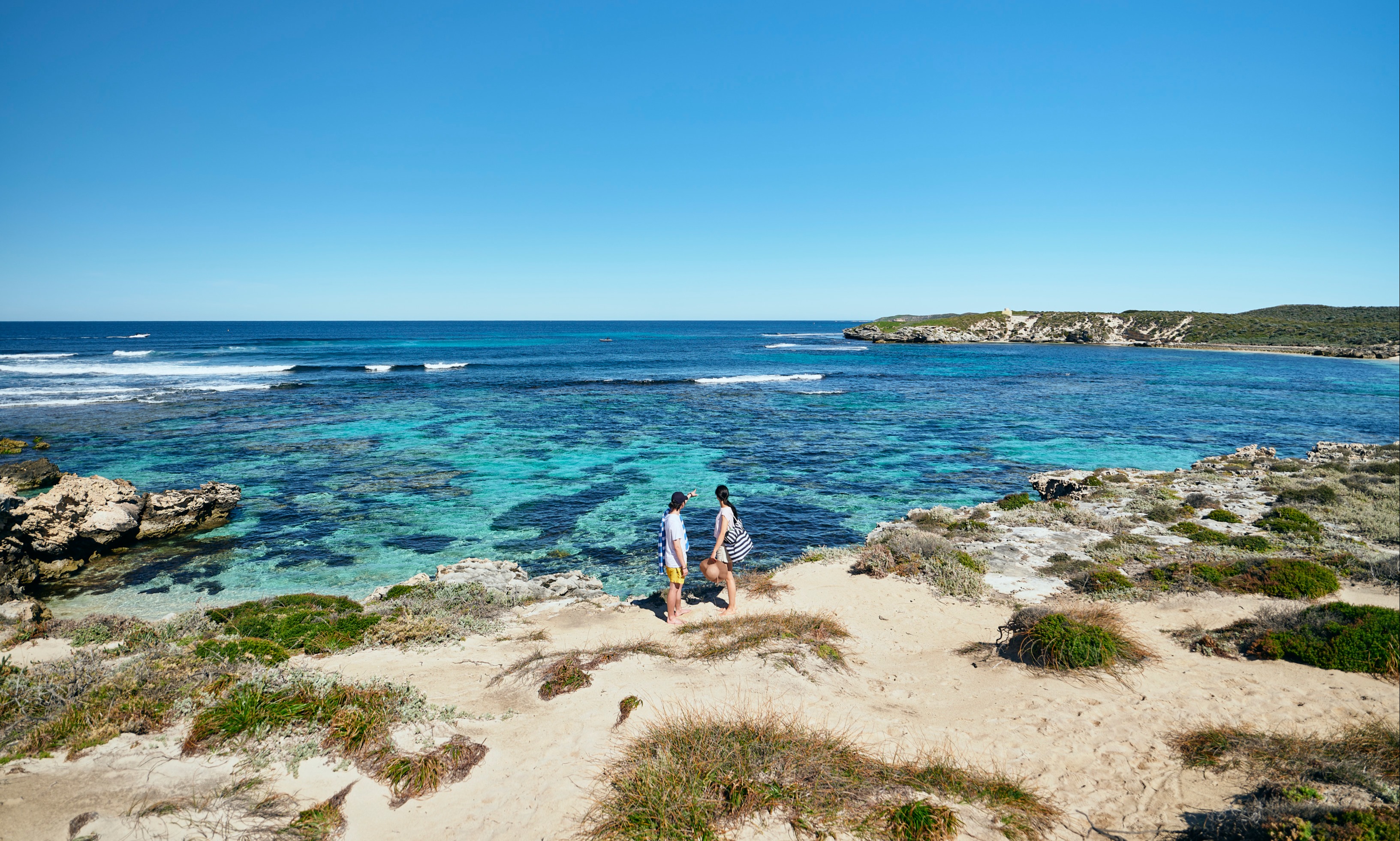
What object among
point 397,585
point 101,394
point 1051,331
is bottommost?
point 397,585

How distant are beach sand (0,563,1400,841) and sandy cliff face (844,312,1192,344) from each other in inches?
4612

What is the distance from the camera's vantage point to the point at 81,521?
1505 centimetres

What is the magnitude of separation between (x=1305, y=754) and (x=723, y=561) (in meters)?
7.28

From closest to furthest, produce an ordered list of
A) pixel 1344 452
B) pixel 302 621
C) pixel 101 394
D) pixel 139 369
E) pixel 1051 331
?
pixel 302 621 < pixel 1344 452 < pixel 101 394 < pixel 139 369 < pixel 1051 331

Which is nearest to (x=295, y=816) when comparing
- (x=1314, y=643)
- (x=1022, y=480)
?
(x=1314, y=643)

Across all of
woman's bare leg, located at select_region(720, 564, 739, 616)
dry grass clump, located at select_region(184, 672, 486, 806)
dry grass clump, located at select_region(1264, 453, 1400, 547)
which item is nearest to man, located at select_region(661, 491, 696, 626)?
woman's bare leg, located at select_region(720, 564, 739, 616)

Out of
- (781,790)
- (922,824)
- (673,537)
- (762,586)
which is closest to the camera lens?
(922,824)

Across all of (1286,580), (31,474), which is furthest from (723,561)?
(31,474)

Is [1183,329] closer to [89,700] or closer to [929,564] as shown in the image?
[929,564]

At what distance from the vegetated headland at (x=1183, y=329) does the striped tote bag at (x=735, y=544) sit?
4338 inches

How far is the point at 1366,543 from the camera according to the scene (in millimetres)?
12953

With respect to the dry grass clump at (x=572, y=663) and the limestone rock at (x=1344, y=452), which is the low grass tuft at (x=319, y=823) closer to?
the dry grass clump at (x=572, y=663)

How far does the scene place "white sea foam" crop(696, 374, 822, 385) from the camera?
58.4 meters

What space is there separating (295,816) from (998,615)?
34.5ft
